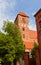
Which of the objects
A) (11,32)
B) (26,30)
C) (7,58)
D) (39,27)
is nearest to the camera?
(39,27)

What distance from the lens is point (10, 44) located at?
32.2 m

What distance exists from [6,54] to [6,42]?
8.12 feet

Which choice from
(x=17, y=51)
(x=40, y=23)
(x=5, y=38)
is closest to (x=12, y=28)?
(x=5, y=38)

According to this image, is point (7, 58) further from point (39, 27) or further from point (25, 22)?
point (25, 22)

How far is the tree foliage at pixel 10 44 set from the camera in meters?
31.9

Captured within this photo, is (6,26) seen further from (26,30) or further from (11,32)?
(26,30)

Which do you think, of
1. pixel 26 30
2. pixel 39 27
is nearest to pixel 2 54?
pixel 39 27

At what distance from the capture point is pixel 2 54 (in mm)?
32781

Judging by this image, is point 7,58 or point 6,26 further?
point 6,26

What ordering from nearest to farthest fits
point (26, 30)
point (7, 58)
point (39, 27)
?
point (39, 27), point (7, 58), point (26, 30)

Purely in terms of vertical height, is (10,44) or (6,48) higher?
(10,44)

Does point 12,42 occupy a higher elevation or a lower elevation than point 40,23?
lower

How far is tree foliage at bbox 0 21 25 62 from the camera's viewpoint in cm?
3187

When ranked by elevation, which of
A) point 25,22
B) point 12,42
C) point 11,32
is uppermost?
point 25,22
